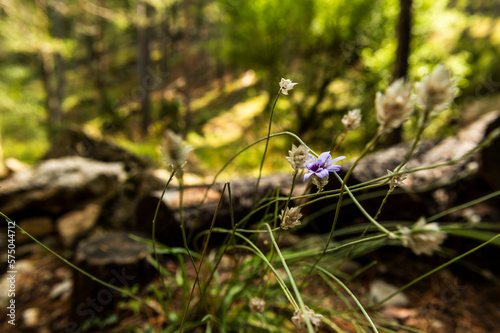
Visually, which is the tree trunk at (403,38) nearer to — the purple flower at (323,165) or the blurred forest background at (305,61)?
the blurred forest background at (305,61)

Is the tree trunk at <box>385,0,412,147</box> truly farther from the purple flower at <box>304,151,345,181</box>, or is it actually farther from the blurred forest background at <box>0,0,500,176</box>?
the purple flower at <box>304,151,345,181</box>

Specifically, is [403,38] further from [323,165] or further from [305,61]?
[305,61]

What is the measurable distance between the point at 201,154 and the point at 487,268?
4.22 meters

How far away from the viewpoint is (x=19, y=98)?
5492mm

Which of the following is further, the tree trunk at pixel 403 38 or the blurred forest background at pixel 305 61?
the blurred forest background at pixel 305 61

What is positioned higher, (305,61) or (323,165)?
(305,61)

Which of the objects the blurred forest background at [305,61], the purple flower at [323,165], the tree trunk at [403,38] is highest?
the blurred forest background at [305,61]

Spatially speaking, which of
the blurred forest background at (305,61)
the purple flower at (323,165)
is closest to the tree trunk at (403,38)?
the blurred forest background at (305,61)

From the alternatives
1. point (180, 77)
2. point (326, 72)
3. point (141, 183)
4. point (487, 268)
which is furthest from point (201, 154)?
point (180, 77)

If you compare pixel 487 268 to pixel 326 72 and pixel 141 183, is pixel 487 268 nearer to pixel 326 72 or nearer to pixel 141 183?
pixel 141 183

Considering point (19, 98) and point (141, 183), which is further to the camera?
point (19, 98)

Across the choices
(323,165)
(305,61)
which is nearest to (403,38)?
(323,165)

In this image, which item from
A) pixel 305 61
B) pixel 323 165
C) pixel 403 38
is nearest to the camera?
pixel 323 165

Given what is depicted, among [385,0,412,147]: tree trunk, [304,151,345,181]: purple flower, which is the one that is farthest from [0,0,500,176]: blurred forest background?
Result: [304,151,345,181]: purple flower
